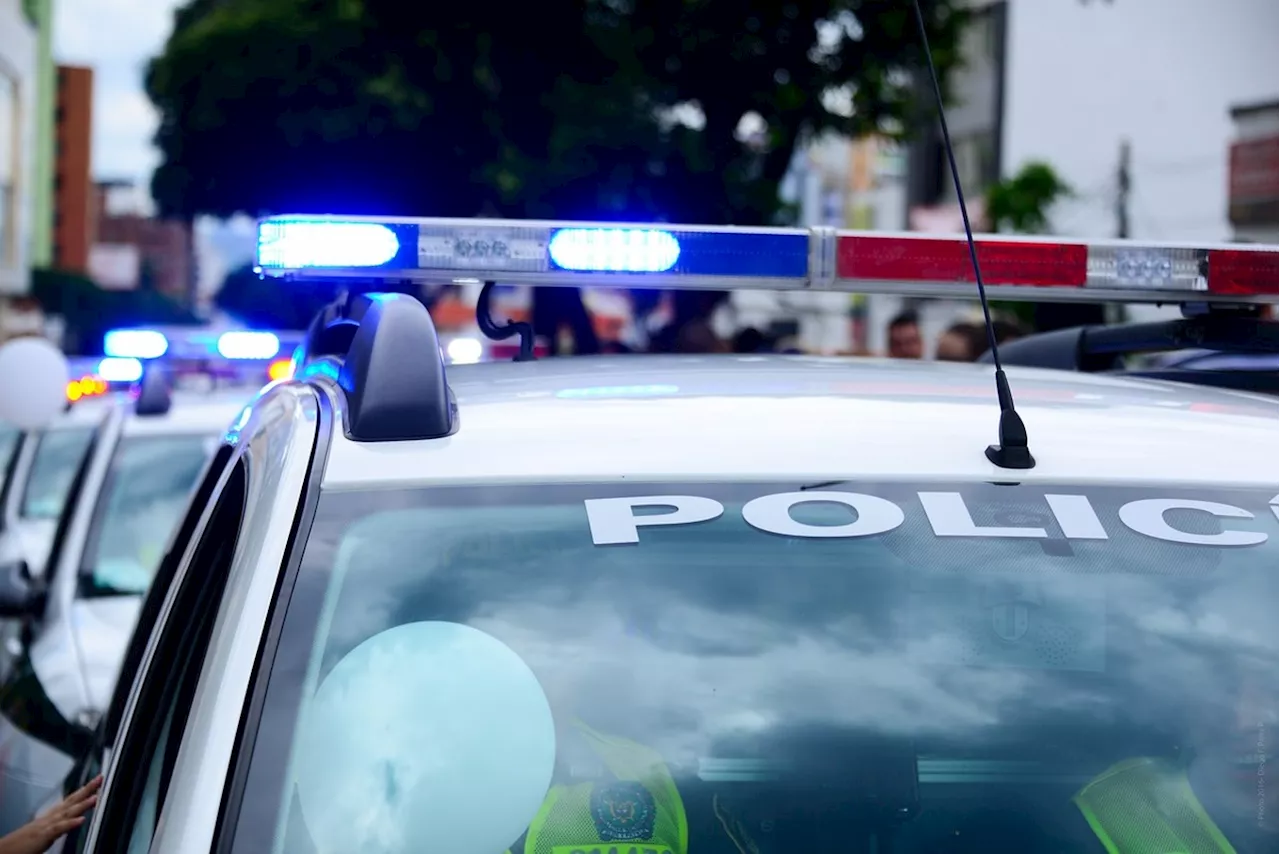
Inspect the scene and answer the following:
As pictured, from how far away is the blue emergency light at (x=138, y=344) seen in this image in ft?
18.4

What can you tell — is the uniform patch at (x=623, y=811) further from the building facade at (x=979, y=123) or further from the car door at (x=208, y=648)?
the building facade at (x=979, y=123)

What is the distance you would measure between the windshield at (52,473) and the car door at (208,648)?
4698mm

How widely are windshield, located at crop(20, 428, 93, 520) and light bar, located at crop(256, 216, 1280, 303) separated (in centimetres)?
473

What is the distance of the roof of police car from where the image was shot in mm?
1793

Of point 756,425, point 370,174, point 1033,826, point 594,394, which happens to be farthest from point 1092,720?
point 370,174

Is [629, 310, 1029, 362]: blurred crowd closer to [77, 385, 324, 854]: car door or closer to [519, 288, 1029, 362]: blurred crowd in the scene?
[519, 288, 1029, 362]: blurred crowd

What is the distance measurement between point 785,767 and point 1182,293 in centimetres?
117

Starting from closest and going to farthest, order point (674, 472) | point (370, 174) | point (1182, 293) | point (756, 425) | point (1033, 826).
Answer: point (1033, 826)
point (674, 472)
point (756, 425)
point (1182, 293)
point (370, 174)

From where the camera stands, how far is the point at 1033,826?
5.49ft

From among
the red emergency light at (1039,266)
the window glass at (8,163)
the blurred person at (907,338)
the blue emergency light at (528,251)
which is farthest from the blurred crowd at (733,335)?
the window glass at (8,163)

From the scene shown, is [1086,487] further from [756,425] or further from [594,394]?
[594,394]

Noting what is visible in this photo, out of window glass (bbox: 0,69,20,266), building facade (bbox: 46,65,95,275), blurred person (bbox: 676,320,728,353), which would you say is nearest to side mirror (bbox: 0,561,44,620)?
blurred person (bbox: 676,320,728,353)

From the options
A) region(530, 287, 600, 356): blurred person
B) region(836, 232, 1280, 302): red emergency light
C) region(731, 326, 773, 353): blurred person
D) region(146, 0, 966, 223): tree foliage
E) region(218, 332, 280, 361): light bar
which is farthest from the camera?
region(146, 0, 966, 223): tree foliage

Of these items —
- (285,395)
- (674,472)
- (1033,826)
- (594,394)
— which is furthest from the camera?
(285,395)
